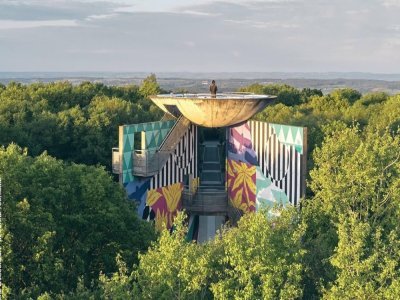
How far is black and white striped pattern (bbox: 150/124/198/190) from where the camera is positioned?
122 feet

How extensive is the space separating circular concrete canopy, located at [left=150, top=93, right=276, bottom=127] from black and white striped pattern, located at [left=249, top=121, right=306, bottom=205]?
72.5 inches

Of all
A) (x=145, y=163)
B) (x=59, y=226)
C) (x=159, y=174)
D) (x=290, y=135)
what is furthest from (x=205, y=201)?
(x=59, y=226)

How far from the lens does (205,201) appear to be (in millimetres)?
39719

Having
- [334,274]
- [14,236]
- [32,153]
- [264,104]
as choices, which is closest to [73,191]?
[14,236]

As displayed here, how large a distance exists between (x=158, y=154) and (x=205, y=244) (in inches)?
629

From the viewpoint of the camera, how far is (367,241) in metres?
21.5

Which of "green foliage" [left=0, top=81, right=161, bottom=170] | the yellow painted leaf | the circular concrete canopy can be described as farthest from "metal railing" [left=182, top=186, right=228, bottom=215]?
"green foliage" [left=0, top=81, right=161, bottom=170]

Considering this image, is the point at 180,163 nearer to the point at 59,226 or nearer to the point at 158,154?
the point at 158,154

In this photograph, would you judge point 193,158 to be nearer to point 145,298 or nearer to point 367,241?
point 367,241

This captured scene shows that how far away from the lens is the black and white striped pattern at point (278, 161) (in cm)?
3431

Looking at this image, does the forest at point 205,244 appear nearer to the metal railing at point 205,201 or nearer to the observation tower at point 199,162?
the observation tower at point 199,162

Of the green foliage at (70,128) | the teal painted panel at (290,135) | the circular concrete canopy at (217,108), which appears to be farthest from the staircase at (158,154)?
the green foliage at (70,128)

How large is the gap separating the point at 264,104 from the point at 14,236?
17699mm

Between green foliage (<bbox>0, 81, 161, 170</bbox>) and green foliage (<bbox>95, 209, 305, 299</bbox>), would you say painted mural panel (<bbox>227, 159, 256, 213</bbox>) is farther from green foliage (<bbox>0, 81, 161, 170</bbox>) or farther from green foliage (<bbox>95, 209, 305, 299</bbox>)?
green foliage (<bbox>95, 209, 305, 299</bbox>)
